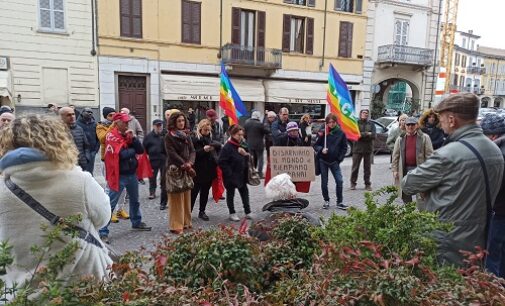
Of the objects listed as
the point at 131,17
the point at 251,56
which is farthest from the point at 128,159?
the point at 251,56

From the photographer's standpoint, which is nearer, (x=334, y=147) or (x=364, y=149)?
(x=334, y=147)

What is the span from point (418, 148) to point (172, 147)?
11.7 feet

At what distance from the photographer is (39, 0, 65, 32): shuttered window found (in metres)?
17.0

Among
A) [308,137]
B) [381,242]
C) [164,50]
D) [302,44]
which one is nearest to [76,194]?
[381,242]

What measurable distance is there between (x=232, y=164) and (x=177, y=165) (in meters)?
0.98

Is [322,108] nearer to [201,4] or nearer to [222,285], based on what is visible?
[201,4]

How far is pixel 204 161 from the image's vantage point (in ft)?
21.7

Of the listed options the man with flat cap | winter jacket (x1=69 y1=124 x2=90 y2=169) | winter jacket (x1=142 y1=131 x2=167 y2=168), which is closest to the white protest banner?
winter jacket (x1=142 y1=131 x2=167 y2=168)

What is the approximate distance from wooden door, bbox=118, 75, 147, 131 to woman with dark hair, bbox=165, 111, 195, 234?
13.8 m

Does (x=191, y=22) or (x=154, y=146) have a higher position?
(x=191, y=22)

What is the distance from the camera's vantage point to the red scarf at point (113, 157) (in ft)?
18.3

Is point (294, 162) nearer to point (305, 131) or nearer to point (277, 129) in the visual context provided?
point (277, 129)

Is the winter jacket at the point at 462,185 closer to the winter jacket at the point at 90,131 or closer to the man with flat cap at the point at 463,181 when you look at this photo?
the man with flat cap at the point at 463,181

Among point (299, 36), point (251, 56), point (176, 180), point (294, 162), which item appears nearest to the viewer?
point (176, 180)
